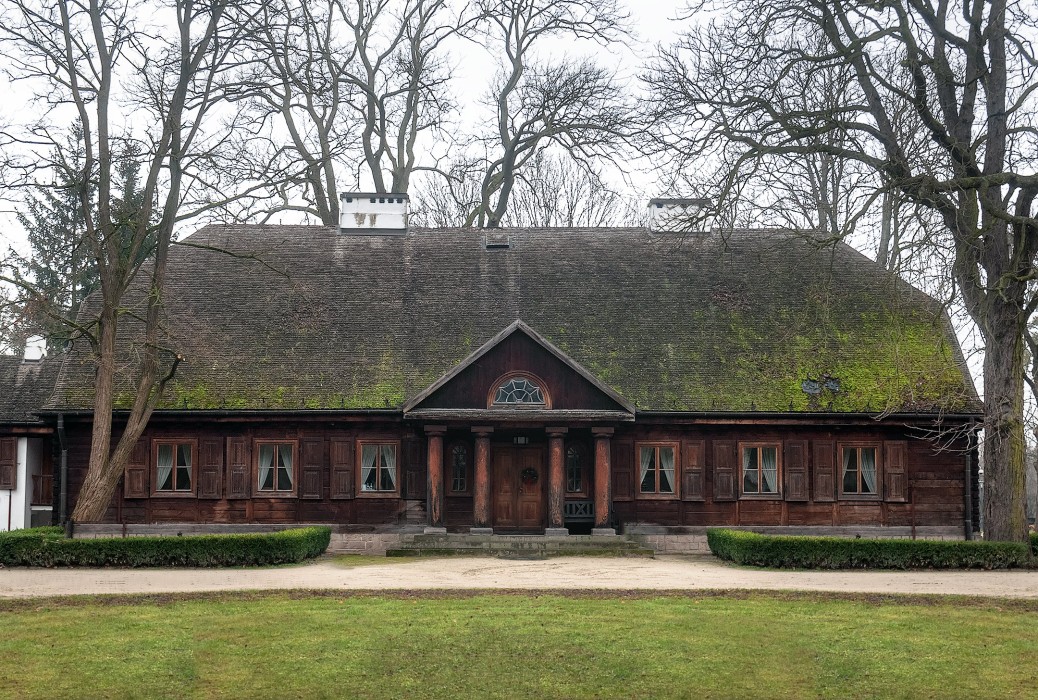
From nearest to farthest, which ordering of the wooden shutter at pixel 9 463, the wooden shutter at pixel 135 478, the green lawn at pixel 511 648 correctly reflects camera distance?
the green lawn at pixel 511 648 < the wooden shutter at pixel 135 478 < the wooden shutter at pixel 9 463

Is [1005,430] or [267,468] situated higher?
[1005,430]

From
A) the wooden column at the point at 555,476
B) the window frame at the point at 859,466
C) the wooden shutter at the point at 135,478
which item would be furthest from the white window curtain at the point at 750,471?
the wooden shutter at the point at 135,478

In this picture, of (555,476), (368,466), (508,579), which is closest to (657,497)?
(555,476)

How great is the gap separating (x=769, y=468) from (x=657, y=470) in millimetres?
2871

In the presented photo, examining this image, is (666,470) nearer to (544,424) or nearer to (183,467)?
(544,424)

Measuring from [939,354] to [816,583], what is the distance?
11779mm

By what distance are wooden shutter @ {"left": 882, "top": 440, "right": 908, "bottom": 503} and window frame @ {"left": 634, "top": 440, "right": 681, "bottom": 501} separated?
5242 mm

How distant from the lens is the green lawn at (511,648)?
44.5 feet

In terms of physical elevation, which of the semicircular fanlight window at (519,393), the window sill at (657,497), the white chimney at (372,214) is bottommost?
the window sill at (657,497)

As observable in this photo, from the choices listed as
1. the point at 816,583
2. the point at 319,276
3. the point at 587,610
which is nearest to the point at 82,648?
the point at 587,610

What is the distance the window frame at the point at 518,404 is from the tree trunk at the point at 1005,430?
998 cm

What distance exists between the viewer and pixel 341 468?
2852 centimetres

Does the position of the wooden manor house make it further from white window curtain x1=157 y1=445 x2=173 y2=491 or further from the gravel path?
the gravel path

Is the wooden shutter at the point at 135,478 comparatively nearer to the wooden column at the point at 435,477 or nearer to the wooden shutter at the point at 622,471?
the wooden column at the point at 435,477
